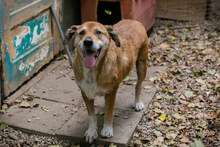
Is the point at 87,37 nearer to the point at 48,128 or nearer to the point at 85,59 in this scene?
the point at 85,59

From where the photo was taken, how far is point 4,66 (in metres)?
5.14

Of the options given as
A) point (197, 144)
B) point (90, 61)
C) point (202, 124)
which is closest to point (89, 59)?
point (90, 61)

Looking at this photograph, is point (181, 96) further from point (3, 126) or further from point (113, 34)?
point (3, 126)

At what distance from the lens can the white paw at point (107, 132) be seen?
428cm

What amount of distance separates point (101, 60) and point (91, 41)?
1.25 feet

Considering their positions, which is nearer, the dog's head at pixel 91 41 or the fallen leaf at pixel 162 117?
the dog's head at pixel 91 41

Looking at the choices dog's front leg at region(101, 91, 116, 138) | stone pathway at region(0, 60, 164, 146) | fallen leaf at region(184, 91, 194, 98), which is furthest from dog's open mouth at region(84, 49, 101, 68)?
fallen leaf at region(184, 91, 194, 98)

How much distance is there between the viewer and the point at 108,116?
14.2 feet

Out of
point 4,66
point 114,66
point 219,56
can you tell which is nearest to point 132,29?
point 114,66

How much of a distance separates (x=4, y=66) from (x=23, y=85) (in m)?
0.65

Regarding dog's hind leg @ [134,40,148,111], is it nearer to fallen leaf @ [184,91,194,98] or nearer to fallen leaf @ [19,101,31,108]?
fallen leaf @ [184,91,194,98]

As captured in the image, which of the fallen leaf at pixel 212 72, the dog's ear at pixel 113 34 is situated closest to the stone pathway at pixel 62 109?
the fallen leaf at pixel 212 72

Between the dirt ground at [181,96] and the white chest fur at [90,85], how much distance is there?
0.76m

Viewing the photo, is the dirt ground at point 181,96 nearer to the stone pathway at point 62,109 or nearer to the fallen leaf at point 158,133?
the fallen leaf at point 158,133
